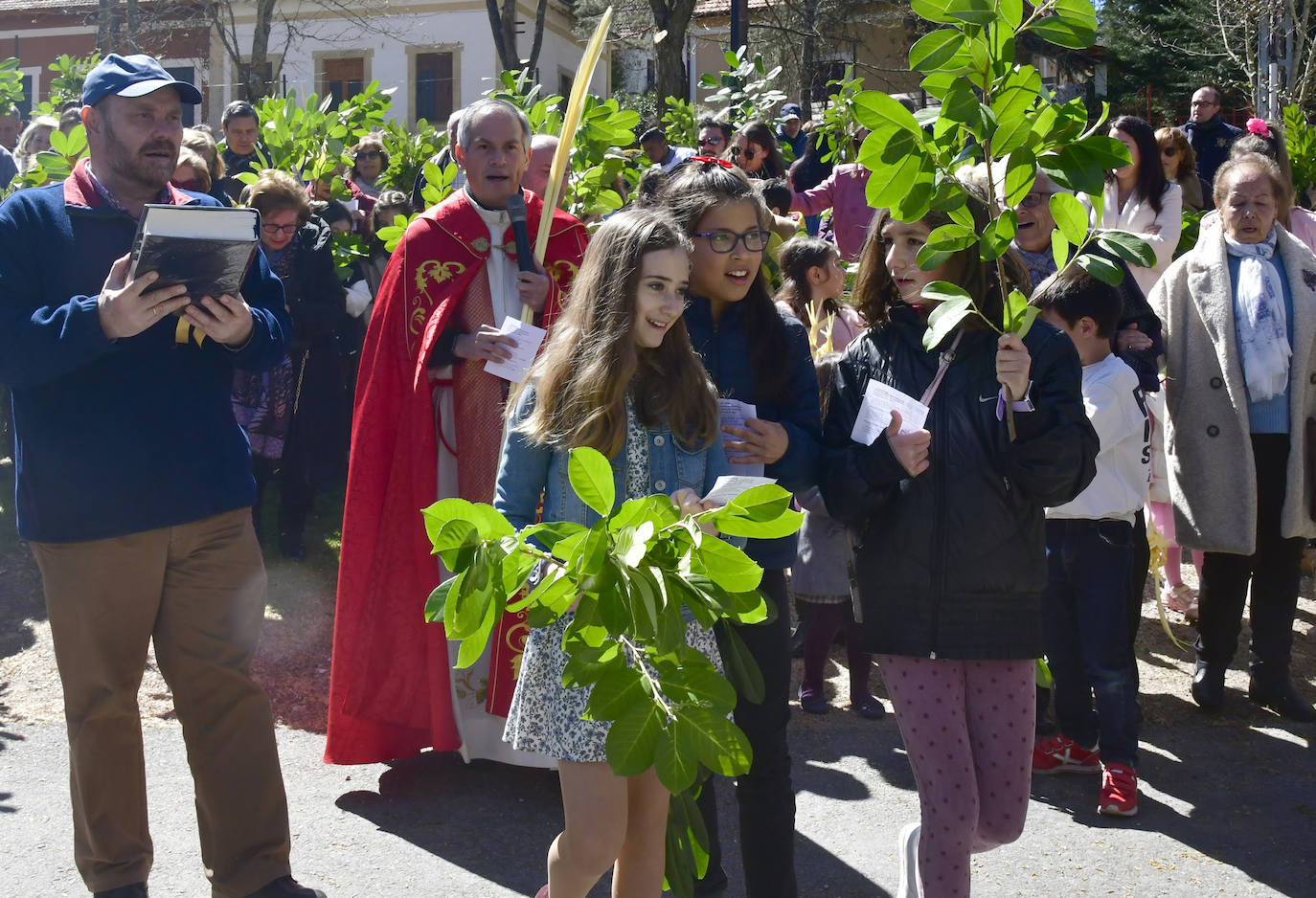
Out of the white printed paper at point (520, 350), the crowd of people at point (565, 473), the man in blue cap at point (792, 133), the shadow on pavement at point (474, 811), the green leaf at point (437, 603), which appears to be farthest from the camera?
the man in blue cap at point (792, 133)

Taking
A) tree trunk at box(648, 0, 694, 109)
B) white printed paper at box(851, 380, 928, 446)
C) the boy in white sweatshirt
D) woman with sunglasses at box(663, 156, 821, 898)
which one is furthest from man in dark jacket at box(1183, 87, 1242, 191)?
tree trunk at box(648, 0, 694, 109)

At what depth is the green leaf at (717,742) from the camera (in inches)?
89.5

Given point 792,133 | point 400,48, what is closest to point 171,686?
Answer: point 792,133

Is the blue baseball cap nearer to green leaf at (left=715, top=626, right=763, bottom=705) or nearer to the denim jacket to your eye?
the denim jacket

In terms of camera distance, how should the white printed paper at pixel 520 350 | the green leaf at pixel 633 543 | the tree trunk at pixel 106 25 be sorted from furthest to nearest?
the tree trunk at pixel 106 25
the white printed paper at pixel 520 350
the green leaf at pixel 633 543

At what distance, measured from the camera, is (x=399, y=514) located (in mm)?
4523

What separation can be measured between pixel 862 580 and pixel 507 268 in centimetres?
180

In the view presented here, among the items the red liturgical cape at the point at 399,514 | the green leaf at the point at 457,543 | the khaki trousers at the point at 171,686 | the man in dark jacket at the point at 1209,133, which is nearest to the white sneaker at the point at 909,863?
the green leaf at the point at 457,543

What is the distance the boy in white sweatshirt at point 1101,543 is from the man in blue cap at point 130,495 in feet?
8.47

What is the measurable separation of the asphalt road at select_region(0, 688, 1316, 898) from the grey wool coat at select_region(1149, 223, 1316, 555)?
79 centimetres

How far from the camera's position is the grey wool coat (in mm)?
5301

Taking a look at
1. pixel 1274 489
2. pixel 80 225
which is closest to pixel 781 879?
pixel 80 225

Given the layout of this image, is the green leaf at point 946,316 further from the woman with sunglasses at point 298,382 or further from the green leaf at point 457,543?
the woman with sunglasses at point 298,382

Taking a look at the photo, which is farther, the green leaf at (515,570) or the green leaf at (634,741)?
the green leaf at (515,570)
